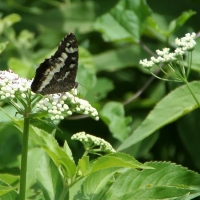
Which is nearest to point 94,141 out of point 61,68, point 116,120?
point 61,68

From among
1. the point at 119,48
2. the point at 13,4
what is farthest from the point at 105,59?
the point at 13,4

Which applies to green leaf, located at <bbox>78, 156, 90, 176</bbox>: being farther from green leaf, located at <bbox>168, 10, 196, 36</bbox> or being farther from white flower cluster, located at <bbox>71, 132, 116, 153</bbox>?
green leaf, located at <bbox>168, 10, 196, 36</bbox>

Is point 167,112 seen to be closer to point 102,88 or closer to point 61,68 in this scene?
point 61,68

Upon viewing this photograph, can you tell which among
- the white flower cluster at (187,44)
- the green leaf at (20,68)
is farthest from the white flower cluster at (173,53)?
the green leaf at (20,68)

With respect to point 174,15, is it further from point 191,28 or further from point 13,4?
point 13,4

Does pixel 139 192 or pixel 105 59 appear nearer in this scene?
pixel 139 192

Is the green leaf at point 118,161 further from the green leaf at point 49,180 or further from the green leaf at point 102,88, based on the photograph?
the green leaf at point 102,88
